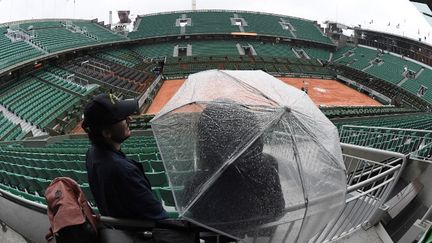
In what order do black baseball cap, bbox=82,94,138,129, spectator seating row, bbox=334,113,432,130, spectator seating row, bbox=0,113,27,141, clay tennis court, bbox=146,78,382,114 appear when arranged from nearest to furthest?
1. black baseball cap, bbox=82,94,138,129
2. spectator seating row, bbox=334,113,432,130
3. spectator seating row, bbox=0,113,27,141
4. clay tennis court, bbox=146,78,382,114

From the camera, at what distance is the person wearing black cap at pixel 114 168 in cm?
197

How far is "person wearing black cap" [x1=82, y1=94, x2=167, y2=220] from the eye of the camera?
1970 mm

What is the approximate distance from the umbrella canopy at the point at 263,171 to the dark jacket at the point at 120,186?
0.27 meters

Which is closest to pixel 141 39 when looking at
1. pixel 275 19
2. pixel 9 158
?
pixel 275 19

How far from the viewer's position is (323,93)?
27406 mm

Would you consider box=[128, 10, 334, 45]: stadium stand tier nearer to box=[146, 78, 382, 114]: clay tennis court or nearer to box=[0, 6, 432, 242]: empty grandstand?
box=[0, 6, 432, 242]: empty grandstand

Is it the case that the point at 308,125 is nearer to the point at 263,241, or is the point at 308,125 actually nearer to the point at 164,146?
the point at 263,241

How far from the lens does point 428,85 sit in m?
30.0

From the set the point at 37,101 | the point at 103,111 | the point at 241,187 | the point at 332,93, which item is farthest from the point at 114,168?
the point at 332,93

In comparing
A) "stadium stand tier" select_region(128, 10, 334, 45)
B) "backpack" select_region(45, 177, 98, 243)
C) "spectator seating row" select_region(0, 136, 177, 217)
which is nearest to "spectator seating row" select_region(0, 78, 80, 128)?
"spectator seating row" select_region(0, 136, 177, 217)

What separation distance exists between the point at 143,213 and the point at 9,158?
6852 millimetres

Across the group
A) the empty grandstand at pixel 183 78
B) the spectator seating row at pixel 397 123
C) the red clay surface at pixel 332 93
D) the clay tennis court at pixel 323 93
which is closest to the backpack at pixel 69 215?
the empty grandstand at pixel 183 78

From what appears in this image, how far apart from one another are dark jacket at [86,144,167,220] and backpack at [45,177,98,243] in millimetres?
123

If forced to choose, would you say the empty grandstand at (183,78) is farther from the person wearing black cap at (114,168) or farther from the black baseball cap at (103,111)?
the black baseball cap at (103,111)
